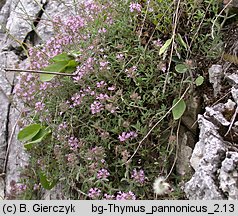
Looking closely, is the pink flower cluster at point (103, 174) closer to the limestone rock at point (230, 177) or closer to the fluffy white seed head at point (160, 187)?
the fluffy white seed head at point (160, 187)

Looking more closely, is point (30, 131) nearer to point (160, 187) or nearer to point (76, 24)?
point (76, 24)

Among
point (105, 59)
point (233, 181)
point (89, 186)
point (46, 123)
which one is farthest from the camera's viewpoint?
point (46, 123)

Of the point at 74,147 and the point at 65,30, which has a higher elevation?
the point at 65,30

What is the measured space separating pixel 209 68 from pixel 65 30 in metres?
0.94

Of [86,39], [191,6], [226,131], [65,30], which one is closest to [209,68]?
[191,6]

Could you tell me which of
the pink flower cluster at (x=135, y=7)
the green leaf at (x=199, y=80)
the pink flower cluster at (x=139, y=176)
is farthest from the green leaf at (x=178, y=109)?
the pink flower cluster at (x=135, y=7)

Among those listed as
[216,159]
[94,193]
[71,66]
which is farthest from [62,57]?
[216,159]

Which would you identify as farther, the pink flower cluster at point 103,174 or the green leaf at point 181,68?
the green leaf at point 181,68

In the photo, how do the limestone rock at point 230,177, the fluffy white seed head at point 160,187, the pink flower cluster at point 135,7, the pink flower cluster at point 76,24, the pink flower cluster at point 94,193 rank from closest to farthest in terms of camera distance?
the limestone rock at point 230,177, the fluffy white seed head at point 160,187, the pink flower cluster at point 94,193, the pink flower cluster at point 135,7, the pink flower cluster at point 76,24

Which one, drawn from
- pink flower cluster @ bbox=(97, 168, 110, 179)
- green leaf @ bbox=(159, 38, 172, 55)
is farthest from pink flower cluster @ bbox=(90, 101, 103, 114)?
green leaf @ bbox=(159, 38, 172, 55)

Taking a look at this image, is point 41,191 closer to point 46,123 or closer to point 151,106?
point 46,123

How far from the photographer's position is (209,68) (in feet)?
8.00

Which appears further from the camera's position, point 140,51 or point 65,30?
point 65,30

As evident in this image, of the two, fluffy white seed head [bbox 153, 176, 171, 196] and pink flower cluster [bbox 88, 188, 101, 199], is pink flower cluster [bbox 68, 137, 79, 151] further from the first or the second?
fluffy white seed head [bbox 153, 176, 171, 196]
